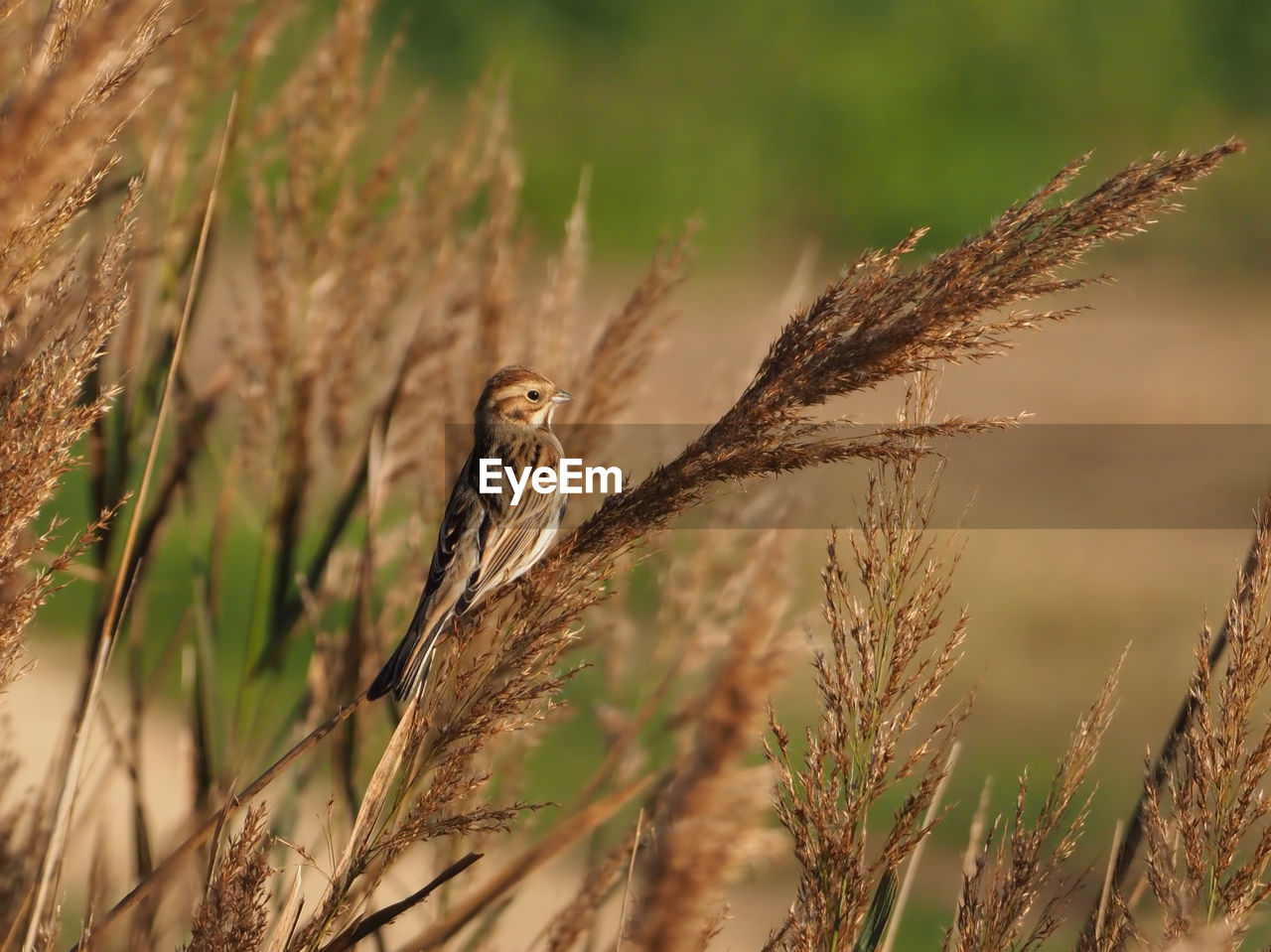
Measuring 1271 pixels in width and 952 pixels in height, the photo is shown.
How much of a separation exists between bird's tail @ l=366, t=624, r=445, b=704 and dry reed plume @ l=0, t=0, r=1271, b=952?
4.2 inches

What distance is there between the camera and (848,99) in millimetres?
12195

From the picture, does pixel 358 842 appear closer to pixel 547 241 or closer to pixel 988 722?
pixel 988 722

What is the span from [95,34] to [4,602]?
2.15 feet

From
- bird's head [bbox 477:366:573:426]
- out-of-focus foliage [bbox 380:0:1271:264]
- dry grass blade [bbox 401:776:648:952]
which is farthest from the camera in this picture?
out-of-focus foliage [bbox 380:0:1271:264]

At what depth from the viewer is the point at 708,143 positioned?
12.2 metres

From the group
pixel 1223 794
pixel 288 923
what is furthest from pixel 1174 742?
pixel 288 923

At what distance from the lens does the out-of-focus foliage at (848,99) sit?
11375 mm

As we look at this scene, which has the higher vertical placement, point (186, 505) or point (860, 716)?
point (186, 505)

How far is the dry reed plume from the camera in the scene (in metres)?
1.30

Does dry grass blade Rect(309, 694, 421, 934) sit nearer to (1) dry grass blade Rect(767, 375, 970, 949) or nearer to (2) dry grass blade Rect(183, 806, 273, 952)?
(2) dry grass blade Rect(183, 806, 273, 952)

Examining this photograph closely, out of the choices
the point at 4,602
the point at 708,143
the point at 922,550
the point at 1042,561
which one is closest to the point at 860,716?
the point at 922,550

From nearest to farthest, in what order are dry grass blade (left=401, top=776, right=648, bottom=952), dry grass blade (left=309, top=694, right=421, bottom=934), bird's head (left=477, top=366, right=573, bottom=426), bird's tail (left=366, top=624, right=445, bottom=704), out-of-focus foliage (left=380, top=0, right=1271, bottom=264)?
dry grass blade (left=401, top=776, right=648, bottom=952), dry grass blade (left=309, top=694, right=421, bottom=934), bird's tail (left=366, top=624, right=445, bottom=704), bird's head (left=477, top=366, right=573, bottom=426), out-of-focus foliage (left=380, top=0, right=1271, bottom=264)

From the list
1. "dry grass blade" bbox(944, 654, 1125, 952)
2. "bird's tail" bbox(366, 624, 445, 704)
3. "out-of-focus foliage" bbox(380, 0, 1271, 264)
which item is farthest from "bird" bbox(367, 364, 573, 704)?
"out-of-focus foliage" bbox(380, 0, 1271, 264)

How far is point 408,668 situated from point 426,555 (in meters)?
0.76
